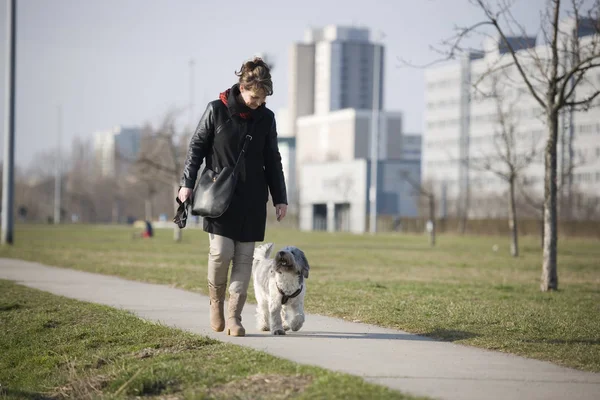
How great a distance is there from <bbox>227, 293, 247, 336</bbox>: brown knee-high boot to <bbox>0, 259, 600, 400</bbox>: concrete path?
0.09 meters

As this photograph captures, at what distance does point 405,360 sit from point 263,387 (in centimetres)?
159

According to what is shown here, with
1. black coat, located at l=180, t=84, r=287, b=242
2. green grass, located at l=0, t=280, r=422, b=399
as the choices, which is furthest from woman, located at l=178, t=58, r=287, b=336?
green grass, located at l=0, t=280, r=422, b=399

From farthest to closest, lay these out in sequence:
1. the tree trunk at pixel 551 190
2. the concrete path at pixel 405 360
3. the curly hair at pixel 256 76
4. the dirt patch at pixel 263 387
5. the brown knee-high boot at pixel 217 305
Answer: the tree trunk at pixel 551 190, the brown knee-high boot at pixel 217 305, the curly hair at pixel 256 76, the concrete path at pixel 405 360, the dirt patch at pixel 263 387

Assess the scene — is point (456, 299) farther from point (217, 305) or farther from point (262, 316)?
point (217, 305)

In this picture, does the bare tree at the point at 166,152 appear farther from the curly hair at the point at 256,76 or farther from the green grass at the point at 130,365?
the curly hair at the point at 256,76

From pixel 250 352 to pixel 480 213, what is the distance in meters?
108

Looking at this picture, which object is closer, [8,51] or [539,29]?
[539,29]

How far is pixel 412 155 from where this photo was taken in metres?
189

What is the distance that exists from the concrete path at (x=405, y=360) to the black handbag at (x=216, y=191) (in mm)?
1229

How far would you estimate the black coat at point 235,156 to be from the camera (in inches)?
358

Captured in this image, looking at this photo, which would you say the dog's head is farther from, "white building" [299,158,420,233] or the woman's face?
"white building" [299,158,420,233]

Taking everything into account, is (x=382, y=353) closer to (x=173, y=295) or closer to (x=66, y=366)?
(x=66, y=366)

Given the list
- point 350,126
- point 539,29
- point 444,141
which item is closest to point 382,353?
point 539,29

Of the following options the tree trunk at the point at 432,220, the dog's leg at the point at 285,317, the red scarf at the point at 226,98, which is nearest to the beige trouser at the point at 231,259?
the dog's leg at the point at 285,317
